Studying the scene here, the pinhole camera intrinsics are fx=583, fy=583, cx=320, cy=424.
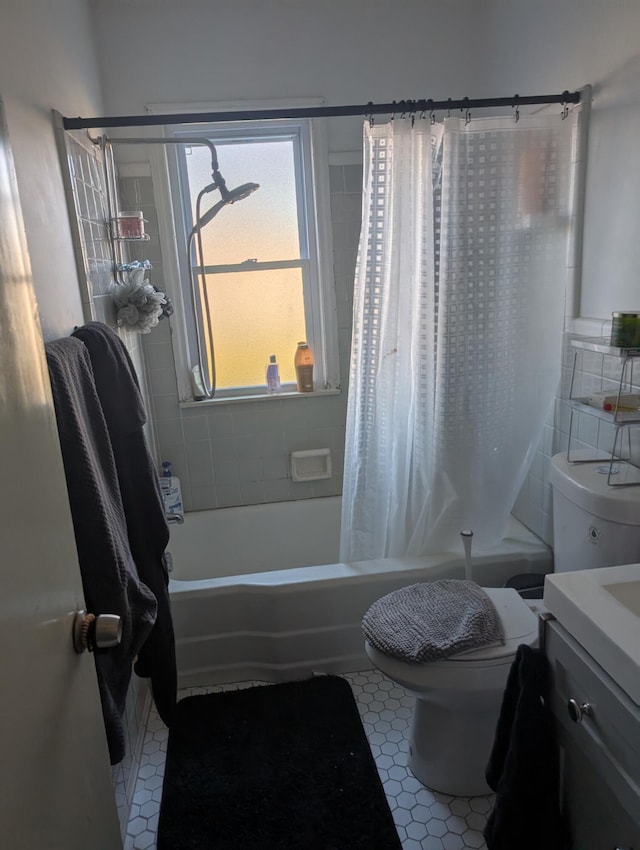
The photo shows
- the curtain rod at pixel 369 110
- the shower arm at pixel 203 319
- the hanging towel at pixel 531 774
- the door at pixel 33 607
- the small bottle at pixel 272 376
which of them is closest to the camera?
the door at pixel 33 607

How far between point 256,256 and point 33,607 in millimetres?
2218

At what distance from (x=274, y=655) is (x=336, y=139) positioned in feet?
6.94

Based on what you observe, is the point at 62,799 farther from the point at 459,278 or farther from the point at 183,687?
the point at 459,278

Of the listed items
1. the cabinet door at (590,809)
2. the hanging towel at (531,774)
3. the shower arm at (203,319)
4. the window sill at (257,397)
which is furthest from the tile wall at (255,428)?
the cabinet door at (590,809)

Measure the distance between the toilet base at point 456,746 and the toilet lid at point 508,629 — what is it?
21cm

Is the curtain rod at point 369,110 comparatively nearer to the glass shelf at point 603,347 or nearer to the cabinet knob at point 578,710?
the glass shelf at point 603,347

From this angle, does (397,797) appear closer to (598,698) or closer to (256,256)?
(598,698)

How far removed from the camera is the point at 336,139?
2521 millimetres

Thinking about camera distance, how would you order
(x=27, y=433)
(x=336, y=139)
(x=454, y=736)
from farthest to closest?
(x=336, y=139) < (x=454, y=736) < (x=27, y=433)

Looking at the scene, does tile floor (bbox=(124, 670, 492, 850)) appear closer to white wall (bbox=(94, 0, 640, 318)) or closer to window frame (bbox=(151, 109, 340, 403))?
window frame (bbox=(151, 109, 340, 403))

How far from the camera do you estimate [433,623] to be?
1529 millimetres

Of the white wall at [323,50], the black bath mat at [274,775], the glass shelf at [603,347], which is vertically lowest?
the black bath mat at [274,775]

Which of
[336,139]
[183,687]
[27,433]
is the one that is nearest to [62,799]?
[27,433]

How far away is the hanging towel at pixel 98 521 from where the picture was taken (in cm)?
107
